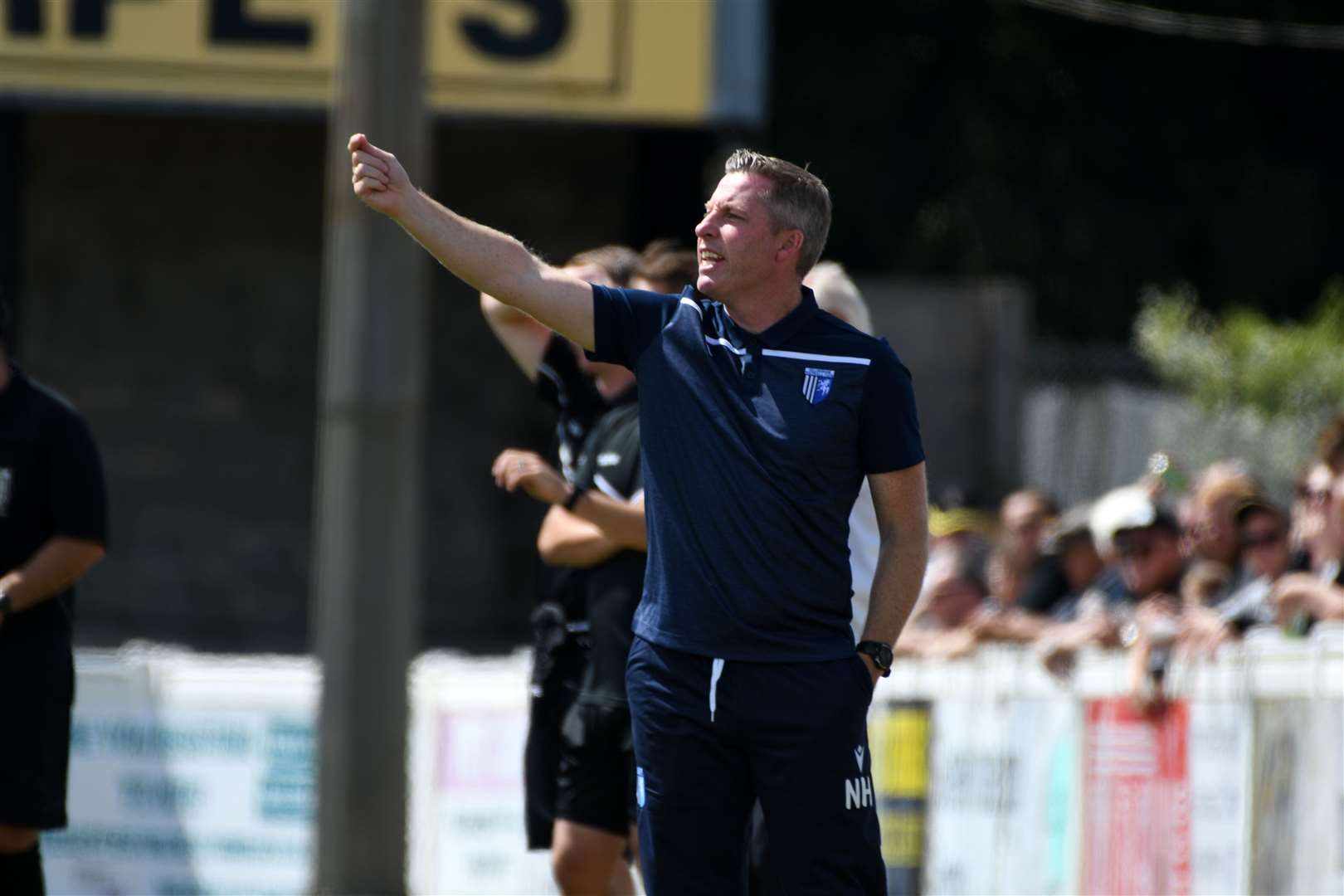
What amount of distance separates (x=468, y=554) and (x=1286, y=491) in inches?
234

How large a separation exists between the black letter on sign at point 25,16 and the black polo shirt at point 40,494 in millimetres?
7857

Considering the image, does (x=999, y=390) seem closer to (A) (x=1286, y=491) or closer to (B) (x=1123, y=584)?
(A) (x=1286, y=491)

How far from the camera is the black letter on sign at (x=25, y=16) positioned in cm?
1376

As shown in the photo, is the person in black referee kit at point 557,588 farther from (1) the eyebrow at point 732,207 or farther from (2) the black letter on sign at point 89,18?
(2) the black letter on sign at point 89,18

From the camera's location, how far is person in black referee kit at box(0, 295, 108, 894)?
20.9ft

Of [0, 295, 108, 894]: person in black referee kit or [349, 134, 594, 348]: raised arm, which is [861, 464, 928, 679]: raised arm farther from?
[0, 295, 108, 894]: person in black referee kit

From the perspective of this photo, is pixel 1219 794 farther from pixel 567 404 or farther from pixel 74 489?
pixel 74 489

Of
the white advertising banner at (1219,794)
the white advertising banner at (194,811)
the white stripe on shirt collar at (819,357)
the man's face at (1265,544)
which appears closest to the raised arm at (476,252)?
the white stripe on shirt collar at (819,357)

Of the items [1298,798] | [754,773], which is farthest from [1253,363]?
[754,773]

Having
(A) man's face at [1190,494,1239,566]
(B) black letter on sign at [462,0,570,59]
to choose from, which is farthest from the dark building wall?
→ (A) man's face at [1190,494,1239,566]

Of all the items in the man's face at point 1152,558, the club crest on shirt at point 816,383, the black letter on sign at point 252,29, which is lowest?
the man's face at point 1152,558

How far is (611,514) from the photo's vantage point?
6016 mm

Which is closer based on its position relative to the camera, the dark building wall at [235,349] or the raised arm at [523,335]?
the raised arm at [523,335]

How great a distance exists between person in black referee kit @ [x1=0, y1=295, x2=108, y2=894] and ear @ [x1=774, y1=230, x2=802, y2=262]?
98.5 inches
